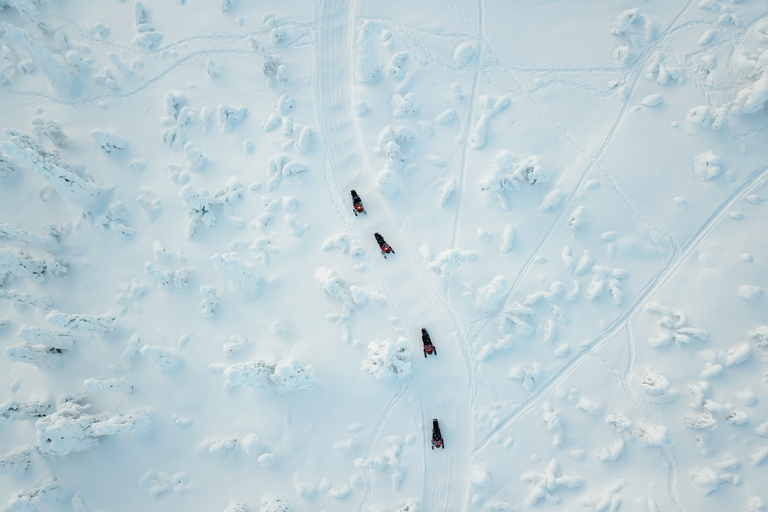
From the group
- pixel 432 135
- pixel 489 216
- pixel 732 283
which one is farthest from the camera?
pixel 432 135

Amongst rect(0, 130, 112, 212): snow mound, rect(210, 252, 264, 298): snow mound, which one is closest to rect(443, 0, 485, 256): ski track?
rect(210, 252, 264, 298): snow mound

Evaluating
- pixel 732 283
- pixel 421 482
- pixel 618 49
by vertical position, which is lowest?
pixel 421 482

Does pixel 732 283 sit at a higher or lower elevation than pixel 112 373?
higher

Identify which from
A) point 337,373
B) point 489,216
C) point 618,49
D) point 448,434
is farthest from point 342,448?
point 618,49

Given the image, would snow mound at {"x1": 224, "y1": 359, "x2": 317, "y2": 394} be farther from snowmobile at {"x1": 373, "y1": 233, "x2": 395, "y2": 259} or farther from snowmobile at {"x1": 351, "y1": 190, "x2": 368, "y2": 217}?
snowmobile at {"x1": 351, "y1": 190, "x2": 368, "y2": 217}

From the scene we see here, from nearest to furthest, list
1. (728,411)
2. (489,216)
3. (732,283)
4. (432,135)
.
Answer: (728,411) → (732,283) → (489,216) → (432,135)

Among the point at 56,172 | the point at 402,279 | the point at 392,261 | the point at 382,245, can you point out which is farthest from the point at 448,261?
the point at 56,172

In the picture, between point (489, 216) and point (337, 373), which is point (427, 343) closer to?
point (337, 373)

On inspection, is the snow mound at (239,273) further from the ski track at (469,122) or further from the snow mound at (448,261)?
the ski track at (469,122)

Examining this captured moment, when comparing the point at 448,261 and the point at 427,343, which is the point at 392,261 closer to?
the point at 448,261
